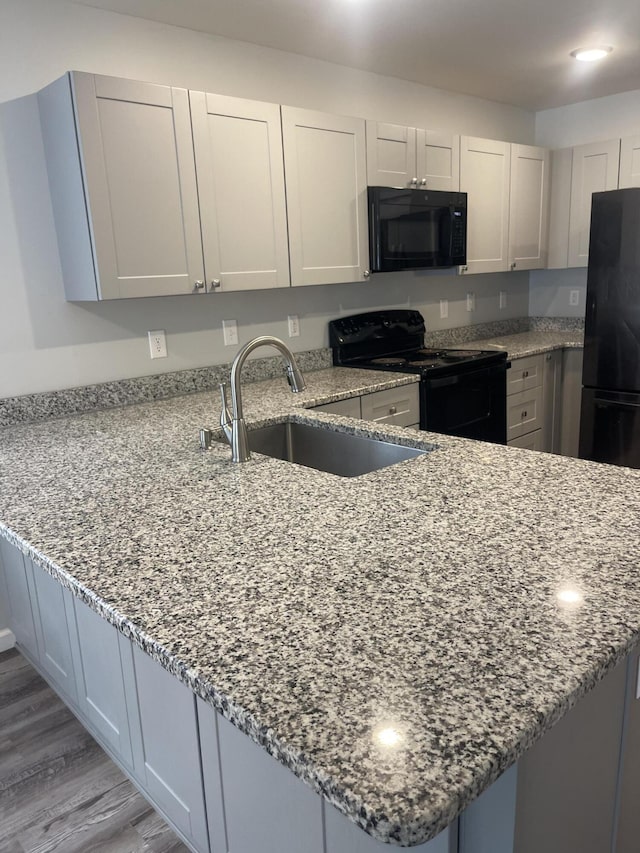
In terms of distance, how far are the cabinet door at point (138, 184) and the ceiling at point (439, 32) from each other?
46cm

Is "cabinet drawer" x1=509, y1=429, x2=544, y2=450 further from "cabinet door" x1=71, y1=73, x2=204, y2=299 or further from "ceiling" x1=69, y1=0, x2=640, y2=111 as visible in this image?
"cabinet door" x1=71, y1=73, x2=204, y2=299

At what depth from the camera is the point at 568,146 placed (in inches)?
175

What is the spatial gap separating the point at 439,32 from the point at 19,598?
9.78ft

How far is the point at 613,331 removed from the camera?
11.5ft

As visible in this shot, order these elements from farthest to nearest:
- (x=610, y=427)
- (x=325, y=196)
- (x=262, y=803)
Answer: (x=610, y=427), (x=325, y=196), (x=262, y=803)

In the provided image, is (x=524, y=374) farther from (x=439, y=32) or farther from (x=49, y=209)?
(x=49, y=209)

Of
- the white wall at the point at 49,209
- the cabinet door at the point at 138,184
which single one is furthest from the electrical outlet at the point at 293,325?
the cabinet door at the point at 138,184

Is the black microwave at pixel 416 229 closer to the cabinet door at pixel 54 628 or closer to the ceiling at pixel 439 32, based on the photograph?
the ceiling at pixel 439 32

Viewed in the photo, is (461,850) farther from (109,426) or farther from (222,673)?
(109,426)

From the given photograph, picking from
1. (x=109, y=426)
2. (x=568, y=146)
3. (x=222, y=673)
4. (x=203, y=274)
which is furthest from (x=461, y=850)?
(x=568, y=146)

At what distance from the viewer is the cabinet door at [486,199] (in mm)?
3662

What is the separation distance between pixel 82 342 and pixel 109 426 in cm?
52

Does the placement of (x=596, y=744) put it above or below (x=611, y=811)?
above

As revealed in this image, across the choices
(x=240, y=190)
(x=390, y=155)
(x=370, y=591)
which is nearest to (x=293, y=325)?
(x=240, y=190)
